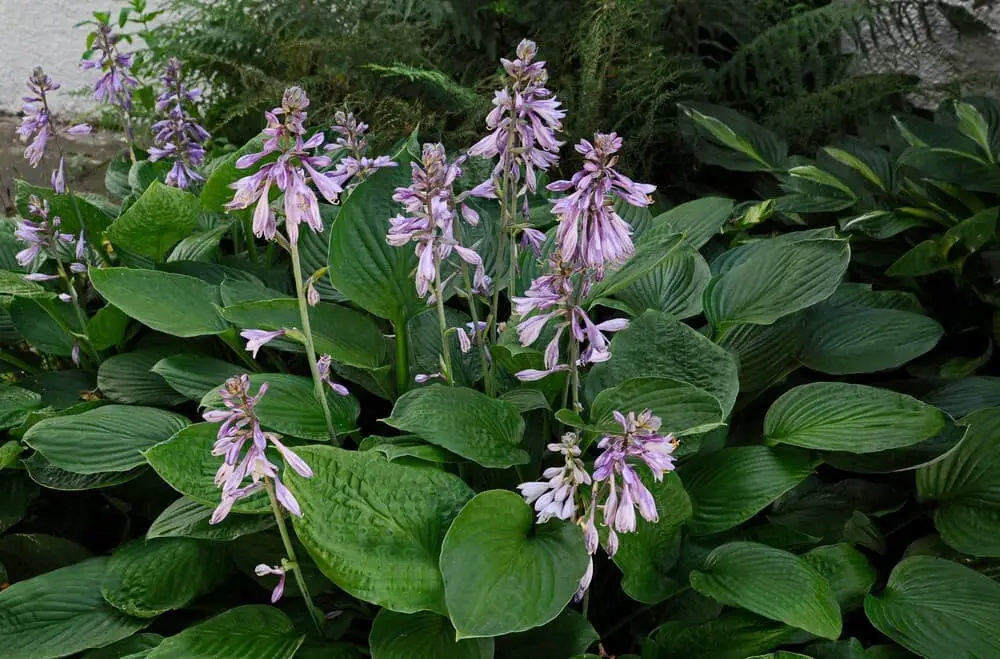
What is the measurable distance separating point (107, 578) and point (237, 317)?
523 millimetres

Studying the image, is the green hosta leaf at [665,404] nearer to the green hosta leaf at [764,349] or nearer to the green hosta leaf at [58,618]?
the green hosta leaf at [764,349]

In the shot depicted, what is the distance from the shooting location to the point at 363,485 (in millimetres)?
1326

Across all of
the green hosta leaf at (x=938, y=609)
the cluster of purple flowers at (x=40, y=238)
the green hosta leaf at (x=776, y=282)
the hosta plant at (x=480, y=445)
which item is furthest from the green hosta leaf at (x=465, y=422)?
the cluster of purple flowers at (x=40, y=238)

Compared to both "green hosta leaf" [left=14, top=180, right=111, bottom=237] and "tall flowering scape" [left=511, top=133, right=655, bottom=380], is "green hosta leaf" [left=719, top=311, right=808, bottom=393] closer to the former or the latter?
"tall flowering scape" [left=511, top=133, right=655, bottom=380]

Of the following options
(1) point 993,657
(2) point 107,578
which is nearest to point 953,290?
(1) point 993,657

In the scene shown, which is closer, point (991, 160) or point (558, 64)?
point (991, 160)

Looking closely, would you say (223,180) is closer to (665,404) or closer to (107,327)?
(107,327)

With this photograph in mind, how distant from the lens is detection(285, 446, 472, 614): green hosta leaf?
1238mm

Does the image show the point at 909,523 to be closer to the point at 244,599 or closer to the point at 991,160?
the point at 991,160

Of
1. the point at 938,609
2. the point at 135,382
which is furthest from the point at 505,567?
the point at 135,382

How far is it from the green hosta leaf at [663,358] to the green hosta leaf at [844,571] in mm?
323

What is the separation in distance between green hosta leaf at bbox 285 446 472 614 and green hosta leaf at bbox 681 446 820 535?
1.55 feet

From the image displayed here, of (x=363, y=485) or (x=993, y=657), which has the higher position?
(x=363, y=485)

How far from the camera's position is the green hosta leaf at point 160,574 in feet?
4.80
